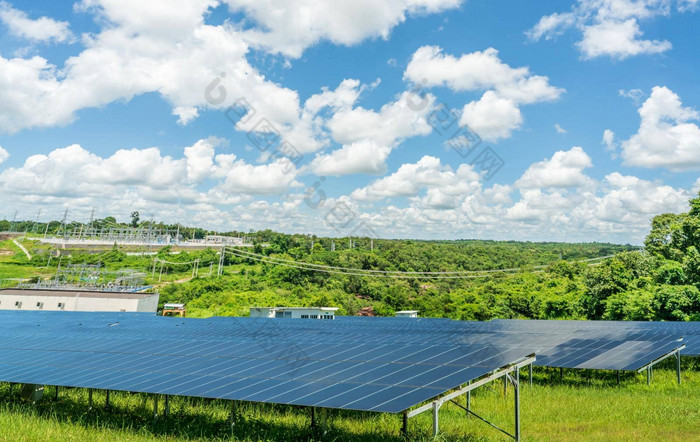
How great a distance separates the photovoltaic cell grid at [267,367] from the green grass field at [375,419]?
134 cm

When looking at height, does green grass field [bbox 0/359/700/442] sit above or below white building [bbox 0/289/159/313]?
above

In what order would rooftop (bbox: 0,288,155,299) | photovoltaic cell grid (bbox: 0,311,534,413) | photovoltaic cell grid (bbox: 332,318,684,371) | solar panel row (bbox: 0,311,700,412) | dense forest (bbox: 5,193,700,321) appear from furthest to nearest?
rooftop (bbox: 0,288,155,299) < dense forest (bbox: 5,193,700,321) < photovoltaic cell grid (bbox: 332,318,684,371) < solar panel row (bbox: 0,311,700,412) < photovoltaic cell grid (bbox: 0,311,534,413)

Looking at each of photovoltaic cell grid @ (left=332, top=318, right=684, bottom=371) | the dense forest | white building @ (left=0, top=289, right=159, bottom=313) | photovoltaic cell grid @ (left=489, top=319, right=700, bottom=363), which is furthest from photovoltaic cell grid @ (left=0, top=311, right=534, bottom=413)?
the dense forest

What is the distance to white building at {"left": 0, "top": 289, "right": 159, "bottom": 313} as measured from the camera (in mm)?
45188

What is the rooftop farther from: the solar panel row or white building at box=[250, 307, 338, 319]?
the solar panel row

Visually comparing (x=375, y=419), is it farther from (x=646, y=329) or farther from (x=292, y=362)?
(x=646, y=329)

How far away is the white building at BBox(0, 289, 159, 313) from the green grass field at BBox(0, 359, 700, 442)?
1093 inches

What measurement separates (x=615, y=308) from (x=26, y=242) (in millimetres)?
119637

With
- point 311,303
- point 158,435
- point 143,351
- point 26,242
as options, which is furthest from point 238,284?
point 26,242

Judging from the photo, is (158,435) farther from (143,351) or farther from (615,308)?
(615,308)

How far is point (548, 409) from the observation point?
50.3ft

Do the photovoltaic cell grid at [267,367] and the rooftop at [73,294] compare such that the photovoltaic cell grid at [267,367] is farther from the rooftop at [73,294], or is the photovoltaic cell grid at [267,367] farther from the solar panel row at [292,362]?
the rooftop at [73,294]

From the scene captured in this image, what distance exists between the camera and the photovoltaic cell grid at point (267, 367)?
934 centimetres

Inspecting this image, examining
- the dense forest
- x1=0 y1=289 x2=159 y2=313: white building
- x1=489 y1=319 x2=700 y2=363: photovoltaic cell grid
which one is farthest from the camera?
x1=0 y1=289 x2=159 y2=313: white building
